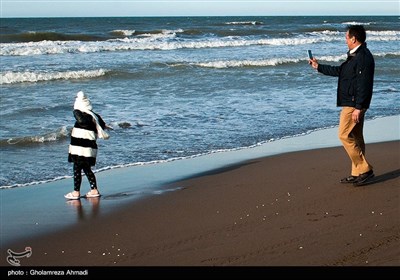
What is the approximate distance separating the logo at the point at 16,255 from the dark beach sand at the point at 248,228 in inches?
1.9

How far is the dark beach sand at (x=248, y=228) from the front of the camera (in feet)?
15.9

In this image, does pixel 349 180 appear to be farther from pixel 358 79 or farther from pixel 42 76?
Answer: pixel 42 76

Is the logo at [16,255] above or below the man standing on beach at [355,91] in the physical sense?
below

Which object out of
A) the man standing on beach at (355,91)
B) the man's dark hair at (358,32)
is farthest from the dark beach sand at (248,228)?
the man's dark hair at (358,32)

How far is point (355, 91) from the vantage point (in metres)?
6.80

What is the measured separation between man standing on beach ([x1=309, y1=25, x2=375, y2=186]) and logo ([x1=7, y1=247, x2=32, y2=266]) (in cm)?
349

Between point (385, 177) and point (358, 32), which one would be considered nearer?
point (358, 32)

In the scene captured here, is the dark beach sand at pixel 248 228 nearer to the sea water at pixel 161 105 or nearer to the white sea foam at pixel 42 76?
Result: the sea water at pixel 161 105

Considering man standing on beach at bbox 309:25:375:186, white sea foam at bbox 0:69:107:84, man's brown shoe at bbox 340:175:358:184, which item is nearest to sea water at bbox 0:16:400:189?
white sea foam at bbox 0:69:107:84

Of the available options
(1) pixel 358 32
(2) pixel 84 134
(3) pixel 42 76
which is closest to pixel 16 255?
(2) pixel 84 134

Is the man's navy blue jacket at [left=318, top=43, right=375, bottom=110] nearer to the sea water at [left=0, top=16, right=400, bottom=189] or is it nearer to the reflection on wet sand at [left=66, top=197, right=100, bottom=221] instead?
the reflection on wet sand at [left=66, top=197, right=100, bottom=221]

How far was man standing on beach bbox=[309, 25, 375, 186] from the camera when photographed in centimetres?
671

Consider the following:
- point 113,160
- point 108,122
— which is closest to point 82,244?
point 113,160

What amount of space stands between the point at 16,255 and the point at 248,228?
1922 millimetres
